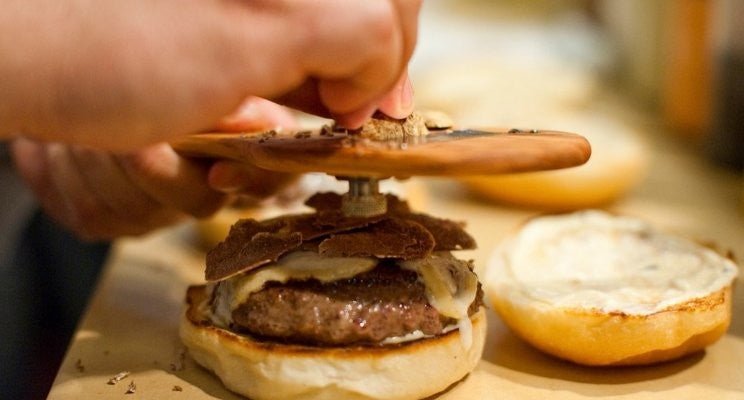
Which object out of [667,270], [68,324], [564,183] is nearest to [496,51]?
[564,183]


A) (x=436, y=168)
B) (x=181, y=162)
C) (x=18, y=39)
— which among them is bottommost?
(x=181, y=162)

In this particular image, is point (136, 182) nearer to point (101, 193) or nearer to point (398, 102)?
point (101, 193)

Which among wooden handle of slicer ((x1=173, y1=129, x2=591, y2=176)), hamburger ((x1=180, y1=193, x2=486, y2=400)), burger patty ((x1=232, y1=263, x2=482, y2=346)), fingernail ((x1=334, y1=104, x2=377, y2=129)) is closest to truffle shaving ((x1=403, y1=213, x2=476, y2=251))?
hamburger ((x1=180, y1=193, x2=486, y2=400))


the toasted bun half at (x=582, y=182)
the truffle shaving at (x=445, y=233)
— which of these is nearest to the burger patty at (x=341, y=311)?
Result: the truffle shaving at (x=445, y=233)

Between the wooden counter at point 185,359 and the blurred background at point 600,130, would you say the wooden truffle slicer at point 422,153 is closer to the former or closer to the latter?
the wooden counter at point 185,359

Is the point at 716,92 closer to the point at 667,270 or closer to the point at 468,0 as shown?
the point at 667,270

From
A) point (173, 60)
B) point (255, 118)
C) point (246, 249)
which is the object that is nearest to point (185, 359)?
point (246, 249)
